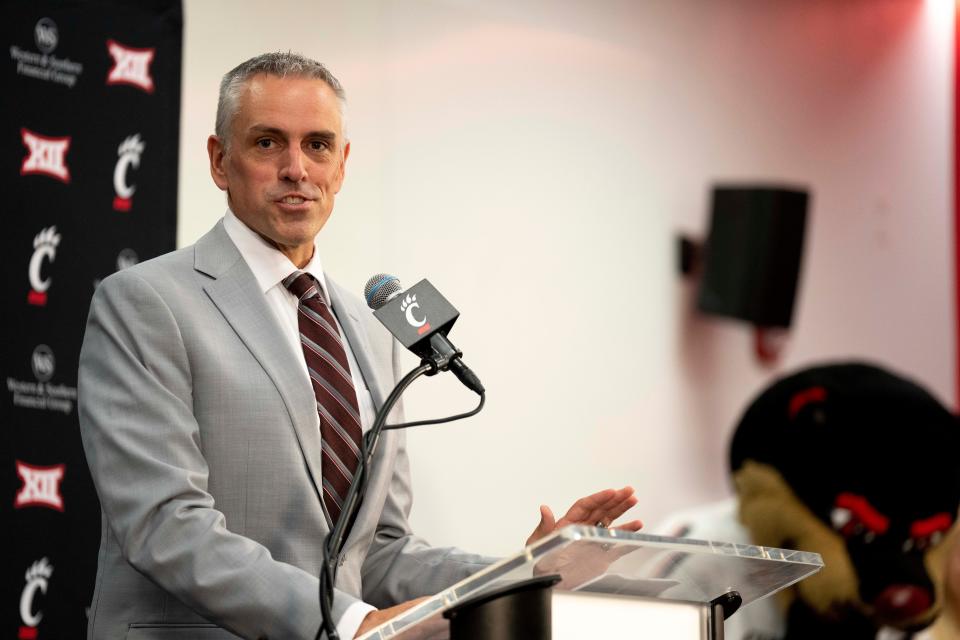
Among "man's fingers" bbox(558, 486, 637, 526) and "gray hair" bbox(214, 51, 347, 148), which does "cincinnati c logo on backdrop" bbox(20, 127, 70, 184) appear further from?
"man's fingers" bbox(558, 486, 637, 526)

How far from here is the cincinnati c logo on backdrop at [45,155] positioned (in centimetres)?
240

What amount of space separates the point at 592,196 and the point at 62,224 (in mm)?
1575

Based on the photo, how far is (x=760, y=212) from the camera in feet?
13.6

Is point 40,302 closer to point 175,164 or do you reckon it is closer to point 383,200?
point 175,164

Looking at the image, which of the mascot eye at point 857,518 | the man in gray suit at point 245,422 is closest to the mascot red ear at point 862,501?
the mascot eye at point 857,518

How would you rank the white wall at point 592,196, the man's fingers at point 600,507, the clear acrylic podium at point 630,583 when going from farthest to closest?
the white wall at point 592,196 < the man's fingers at point 600,507 < the clear acrylic podium at point 630,583

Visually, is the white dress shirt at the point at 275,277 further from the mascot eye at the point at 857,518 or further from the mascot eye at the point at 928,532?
the mascot eye at the point at 928,532

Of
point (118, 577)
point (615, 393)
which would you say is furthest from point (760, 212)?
point (118, 577)

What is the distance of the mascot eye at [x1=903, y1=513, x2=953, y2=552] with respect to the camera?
3248mm

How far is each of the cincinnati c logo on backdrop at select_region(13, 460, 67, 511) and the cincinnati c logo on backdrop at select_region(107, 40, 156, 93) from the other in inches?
29.6

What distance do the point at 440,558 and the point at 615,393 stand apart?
1.78 meters

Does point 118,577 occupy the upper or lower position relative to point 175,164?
lower

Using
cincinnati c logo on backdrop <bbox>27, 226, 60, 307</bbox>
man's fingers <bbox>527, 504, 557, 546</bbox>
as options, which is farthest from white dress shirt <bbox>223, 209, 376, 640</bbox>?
cincinnati c logo on backdrop <bbox>27, 226, 60, 307</bbox>

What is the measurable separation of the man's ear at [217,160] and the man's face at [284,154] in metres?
0.03
